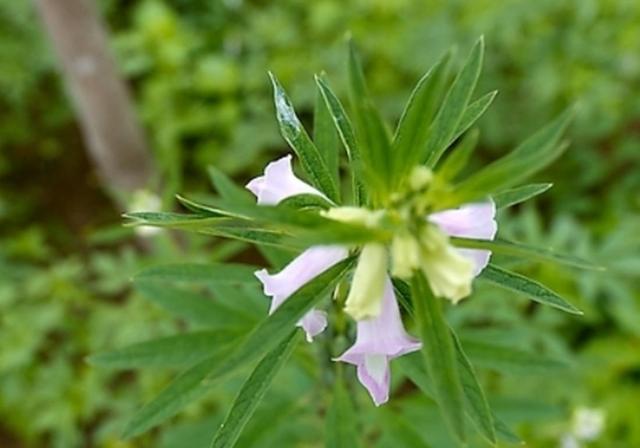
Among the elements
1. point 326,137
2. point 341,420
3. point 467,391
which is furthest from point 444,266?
point 341,420

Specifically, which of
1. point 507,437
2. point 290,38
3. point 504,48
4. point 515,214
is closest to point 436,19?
point 504,48

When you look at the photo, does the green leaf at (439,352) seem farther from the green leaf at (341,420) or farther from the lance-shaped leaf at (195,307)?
the lance-shaped leaf at (195,307)

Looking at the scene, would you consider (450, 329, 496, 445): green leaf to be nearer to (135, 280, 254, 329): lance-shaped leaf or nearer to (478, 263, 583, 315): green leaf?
(478, 263, 583, 315): green leaf

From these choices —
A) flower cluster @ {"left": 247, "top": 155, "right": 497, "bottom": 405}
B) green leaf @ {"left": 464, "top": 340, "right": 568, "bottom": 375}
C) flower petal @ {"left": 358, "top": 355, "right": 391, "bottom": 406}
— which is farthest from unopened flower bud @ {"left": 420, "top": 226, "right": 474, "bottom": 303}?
green leaf @ {"left": 464, "top": 340, "right": 568, "bottom": 375}

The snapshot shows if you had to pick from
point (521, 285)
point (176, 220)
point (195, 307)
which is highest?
point (176, 220)

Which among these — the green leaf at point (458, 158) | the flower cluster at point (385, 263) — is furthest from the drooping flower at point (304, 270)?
the green leaf at point (458, 158)

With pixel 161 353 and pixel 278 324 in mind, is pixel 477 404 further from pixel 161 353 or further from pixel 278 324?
pixel 161 353

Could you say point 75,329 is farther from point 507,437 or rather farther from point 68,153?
point 507,437
